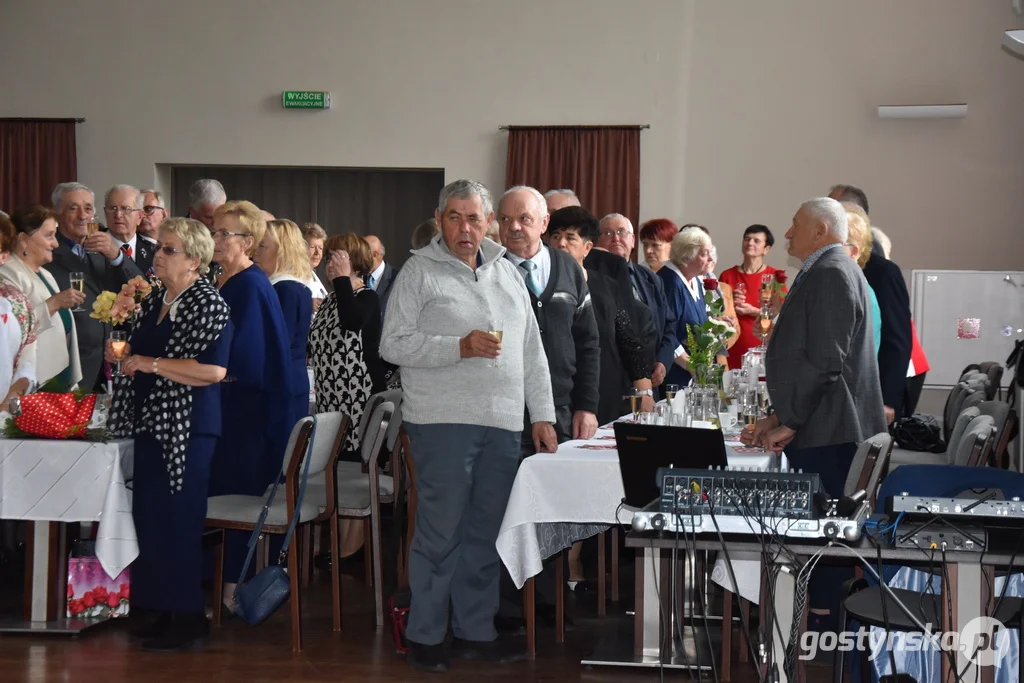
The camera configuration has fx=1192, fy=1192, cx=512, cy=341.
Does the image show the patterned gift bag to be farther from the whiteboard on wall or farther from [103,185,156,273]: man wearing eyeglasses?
the whiteboard on wall

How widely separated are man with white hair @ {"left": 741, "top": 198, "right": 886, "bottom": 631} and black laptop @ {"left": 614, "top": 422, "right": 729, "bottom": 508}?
1.16m

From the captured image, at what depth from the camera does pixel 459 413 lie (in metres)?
3.93

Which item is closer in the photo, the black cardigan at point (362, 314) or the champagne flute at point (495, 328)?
the champagne flute at point (495, 328)

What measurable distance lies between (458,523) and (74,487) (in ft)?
4.85

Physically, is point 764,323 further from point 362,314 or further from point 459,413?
point 459,413

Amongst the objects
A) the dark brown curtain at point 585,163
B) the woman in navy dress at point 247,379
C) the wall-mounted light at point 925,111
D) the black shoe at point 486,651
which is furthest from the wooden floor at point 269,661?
the wall-mounted light at point 925,111

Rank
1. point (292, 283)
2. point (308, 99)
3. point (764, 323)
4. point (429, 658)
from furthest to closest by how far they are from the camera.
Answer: point (308, 99) < point (764, 323) < point (292, 283) < point (429, 658)

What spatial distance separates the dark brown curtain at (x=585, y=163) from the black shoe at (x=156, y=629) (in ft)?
22.2

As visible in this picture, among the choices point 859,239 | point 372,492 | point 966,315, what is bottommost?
point 372,492

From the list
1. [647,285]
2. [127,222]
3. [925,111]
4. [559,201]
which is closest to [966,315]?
[925,111]

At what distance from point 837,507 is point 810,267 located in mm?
1593

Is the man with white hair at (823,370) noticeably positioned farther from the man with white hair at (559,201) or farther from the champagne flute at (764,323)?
the man with white hair at (559,201)

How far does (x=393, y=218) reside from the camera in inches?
445

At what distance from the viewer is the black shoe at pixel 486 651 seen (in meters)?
4.17
